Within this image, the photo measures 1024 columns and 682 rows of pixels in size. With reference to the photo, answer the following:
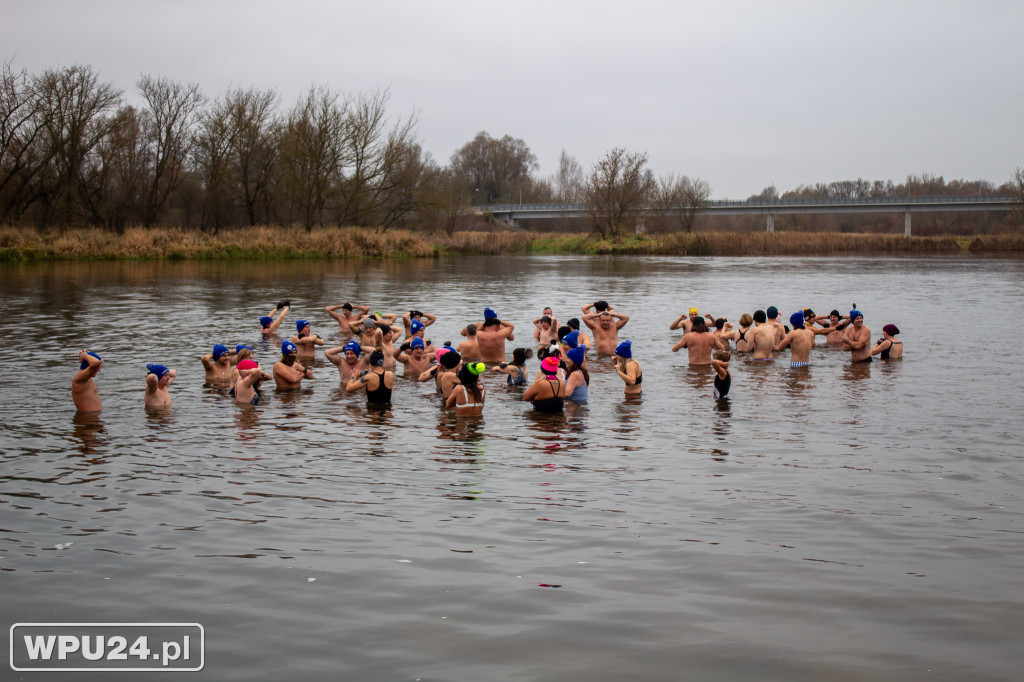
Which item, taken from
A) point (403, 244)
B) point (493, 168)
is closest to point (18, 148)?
point (403, 244)

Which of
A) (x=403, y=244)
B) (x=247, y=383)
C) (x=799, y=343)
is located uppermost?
(x=403, y=244)

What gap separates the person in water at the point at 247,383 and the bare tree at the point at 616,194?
6435 centimetres

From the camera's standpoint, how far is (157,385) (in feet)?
37.8

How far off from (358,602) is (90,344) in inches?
558

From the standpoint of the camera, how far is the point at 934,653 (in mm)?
5176

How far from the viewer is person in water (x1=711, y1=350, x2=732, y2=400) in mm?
12188

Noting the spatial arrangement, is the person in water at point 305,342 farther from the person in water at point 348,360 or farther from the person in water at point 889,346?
the person in water at point 889,346

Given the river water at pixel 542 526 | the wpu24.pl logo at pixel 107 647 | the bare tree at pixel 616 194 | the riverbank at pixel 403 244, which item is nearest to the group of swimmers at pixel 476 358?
the river water at pixel 542 526

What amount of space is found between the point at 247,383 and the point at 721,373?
23.0ft

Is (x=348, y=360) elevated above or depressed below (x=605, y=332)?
below

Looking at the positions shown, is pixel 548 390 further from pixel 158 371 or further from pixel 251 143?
pixel 251 143

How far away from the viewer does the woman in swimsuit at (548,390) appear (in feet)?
38.0

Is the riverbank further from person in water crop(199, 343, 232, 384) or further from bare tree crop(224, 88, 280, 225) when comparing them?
person in water crop(199, 343, 232, 384)

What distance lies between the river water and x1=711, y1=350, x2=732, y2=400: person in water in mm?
387
